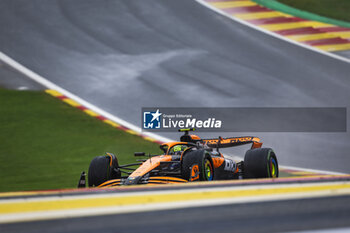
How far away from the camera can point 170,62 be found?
15.9 m

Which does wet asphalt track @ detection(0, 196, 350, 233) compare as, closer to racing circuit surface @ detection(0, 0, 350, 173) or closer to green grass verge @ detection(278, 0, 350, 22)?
racing circuit surface @ detection(0, 0, 350, 173)

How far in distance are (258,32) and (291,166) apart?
25.2 feet

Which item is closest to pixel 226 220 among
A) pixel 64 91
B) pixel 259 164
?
pixel 259 164

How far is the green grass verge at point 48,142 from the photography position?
9414mm

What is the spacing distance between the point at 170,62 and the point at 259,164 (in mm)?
8182

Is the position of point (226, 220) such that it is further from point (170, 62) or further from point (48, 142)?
point (170, 62)

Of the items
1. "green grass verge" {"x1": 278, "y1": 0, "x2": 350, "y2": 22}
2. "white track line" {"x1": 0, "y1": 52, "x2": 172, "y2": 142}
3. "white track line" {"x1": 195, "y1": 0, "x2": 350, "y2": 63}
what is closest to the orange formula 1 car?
"white track line" {"x1": 0, "y1": 52, "x2": 172, "y2": 142}

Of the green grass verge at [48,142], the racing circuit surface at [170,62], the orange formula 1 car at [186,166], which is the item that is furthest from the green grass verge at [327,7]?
the orange formula 1 car at [186,166]

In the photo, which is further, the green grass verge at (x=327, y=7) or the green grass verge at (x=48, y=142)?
the green grass verge at (x=327, y=7)

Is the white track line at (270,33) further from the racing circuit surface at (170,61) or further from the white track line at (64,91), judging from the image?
the white track line at (64,91)

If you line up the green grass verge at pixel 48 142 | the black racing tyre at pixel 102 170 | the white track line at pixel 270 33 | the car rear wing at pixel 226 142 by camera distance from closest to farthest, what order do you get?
the black racing tyre at pixel 102 170
the car rear wing at pixel 226 142
the green grass verge at pixel 48 142
the white track line at pixel 270 33

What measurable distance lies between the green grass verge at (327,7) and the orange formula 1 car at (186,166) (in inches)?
451

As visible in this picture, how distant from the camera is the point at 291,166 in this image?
427 inches

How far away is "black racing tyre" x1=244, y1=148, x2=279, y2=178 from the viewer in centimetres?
816
